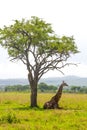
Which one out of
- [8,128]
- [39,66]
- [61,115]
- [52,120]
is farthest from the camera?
[39,66]

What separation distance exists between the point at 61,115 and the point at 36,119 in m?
2.99

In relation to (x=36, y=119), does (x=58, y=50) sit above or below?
above

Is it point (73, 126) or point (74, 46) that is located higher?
point (74, 46)

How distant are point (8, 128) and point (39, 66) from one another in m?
18.3

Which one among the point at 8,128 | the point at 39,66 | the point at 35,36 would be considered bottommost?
the point at 8,128

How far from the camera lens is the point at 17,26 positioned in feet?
128

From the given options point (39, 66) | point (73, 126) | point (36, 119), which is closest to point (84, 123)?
point (73, 126)

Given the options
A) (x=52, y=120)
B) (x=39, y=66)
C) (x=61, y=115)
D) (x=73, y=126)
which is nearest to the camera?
(x=73, y=126)

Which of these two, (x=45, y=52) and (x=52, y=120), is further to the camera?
(x=45, y=52)

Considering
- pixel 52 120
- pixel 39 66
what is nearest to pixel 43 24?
pixel 39 66

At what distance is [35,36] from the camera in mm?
39062

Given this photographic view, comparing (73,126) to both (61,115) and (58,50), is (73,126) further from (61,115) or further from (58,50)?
(58,50)

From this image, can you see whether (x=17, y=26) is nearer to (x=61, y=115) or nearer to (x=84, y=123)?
(x=61, y=115)

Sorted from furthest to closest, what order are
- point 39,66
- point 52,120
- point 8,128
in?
point 39,66
point 52,120
point 8,128
